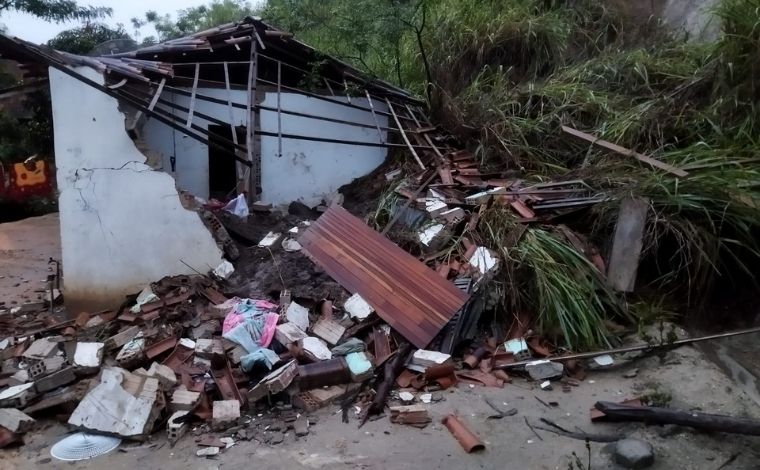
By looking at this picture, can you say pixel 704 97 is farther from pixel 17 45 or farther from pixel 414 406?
pixel 17 45

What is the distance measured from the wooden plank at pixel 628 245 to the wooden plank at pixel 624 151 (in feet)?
1.90

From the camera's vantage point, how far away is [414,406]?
4.46 meters

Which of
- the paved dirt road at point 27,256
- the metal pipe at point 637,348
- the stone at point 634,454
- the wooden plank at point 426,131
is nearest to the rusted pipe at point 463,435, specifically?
the stone at point 634,454

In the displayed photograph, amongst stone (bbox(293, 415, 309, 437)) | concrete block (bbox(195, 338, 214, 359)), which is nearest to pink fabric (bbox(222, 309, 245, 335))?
concrete block (bbox(195, 338, 214, 359))

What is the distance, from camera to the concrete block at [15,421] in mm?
4383

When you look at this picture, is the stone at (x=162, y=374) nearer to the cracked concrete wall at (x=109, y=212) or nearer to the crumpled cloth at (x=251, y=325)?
the crumpled cloth at (x=251, y=325)

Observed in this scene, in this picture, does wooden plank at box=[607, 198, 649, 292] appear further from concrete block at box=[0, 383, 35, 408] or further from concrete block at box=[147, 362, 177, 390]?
concrete block at box=[0, 383, 35, 408]

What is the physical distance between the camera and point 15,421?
441 centimetres

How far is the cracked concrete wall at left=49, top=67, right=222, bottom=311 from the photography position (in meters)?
6.27

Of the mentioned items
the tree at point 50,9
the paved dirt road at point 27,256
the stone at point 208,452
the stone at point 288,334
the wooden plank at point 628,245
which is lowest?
the paved dirt road at point 27,256

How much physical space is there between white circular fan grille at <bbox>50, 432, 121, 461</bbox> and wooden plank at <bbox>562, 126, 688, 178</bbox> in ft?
18.0

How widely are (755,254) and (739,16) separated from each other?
8.76 ft

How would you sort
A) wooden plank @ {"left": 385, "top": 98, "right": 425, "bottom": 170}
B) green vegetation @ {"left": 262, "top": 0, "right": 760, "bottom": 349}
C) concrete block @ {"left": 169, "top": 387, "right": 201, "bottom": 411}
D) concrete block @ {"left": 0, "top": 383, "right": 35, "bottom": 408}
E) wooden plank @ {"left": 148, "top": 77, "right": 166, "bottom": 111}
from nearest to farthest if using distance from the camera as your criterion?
concrete block @ {"left": 169, "top": 387, "right": 201, "bottom": 411} → concrete block @ {"left": 0, "top": 383, "right": 35, "bottom": 408} → green vegetation @ {"left": 262, "top": 0, "right": 760, "bottom": 349} → wooden plank @ {"left": 148, "top": 77, "right": 166, "bottom": 111} → wooden plank @ {"left": 385, "top": 98, "right": 425, "bottom": 170}

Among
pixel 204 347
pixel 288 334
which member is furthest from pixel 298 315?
pixel 204 347
